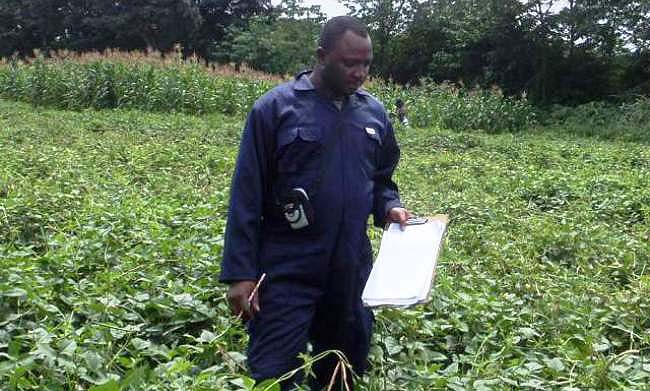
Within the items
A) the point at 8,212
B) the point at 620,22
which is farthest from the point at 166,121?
the point at 620,22

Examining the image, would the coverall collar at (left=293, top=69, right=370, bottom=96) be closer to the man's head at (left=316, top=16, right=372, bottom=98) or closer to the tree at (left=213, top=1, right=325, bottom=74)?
the man's head at (left=316, top=16, right=372, bottom=98)

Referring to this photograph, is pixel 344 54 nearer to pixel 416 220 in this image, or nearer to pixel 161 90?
pixel 416 220

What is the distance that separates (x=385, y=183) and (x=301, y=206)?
51cm

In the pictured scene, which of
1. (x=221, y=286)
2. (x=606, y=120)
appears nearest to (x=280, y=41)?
(x=606, y=120)

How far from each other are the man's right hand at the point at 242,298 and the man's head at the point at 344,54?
0.68 m

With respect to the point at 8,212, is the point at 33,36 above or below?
below

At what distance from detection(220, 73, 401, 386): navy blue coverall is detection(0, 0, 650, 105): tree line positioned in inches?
697

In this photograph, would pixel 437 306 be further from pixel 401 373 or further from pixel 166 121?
pixel 166 121

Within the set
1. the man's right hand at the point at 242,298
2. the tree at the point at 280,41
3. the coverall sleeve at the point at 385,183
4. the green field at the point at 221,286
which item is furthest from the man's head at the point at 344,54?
the tree at the point at 280,41

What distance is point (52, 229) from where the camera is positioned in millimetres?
4348

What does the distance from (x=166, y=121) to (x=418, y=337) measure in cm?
844

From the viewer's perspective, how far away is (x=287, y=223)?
240 cm

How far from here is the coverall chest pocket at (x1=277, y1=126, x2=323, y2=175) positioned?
7.73ft

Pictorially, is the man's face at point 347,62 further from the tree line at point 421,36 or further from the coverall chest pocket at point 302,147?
the tree line at point 421,36
